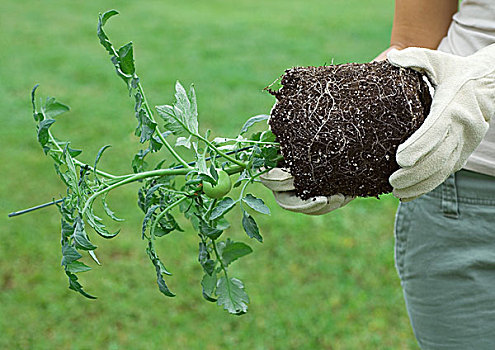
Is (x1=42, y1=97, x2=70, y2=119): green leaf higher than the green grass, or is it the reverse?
(x1=42, y1=97, x2=70, y2=119): green leaf

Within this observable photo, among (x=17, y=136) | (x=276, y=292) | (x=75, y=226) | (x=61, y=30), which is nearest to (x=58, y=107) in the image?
(x=75, y=226)

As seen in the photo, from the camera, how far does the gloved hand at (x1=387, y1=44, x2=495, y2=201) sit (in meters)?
1.20

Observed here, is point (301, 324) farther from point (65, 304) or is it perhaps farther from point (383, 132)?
point (383, 132)

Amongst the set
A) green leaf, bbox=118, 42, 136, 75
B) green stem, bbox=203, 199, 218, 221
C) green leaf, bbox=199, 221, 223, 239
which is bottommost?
green leaf, bbox=199, 221, 223, 239

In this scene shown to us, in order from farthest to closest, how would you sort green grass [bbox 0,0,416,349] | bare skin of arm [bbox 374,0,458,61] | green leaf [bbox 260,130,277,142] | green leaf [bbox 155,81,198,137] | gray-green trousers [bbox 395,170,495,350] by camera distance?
green grass [bbox 0,0,416,349], bare skin of arm [bbox 374,0,458,61], gray-green trousers [bbox 395,170,495,350], green leaf [bbox 260,130,277,142], green leaf [bbox 155,81,198,137]

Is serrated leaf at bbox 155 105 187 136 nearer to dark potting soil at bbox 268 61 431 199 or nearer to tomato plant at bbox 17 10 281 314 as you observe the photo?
tomato plant at bbox 17 10 281 314

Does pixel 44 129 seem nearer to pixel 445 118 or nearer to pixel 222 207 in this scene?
pixel 222 207

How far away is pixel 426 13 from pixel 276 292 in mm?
1901

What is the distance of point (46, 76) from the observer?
6.17 metres

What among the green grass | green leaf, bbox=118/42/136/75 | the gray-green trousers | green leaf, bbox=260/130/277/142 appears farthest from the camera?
the green grass

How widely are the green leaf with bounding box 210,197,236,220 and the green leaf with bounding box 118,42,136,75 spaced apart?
0.32m

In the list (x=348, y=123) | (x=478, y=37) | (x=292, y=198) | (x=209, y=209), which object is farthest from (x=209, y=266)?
(x=478, y=37)

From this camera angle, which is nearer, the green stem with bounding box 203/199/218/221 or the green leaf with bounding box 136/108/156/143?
the green leaf with bounding box 136/108/156/143

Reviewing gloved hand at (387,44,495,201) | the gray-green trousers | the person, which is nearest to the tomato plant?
the person
